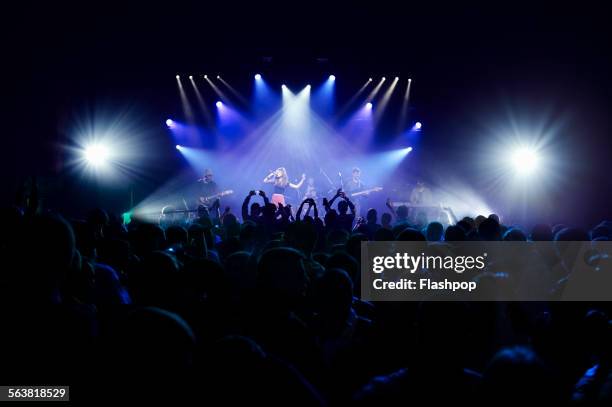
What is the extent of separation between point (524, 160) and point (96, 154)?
16.4 metres

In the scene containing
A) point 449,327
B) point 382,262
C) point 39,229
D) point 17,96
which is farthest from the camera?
point 17,96

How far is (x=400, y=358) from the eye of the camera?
8.18 feet

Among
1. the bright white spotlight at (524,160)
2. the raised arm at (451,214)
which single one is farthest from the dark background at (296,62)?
the raised arm at (451,214)

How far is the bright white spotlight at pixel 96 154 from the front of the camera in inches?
577

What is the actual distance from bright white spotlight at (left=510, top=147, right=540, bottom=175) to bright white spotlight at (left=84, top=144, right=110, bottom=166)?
15973 millimetres

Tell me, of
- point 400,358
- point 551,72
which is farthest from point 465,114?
point 400,358

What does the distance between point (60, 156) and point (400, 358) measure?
13862 mm

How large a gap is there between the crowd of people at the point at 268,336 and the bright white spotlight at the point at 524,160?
1375 centimetres

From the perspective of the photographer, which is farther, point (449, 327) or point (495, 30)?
point (495, 30)

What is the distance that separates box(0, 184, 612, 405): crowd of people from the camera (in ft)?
3.90

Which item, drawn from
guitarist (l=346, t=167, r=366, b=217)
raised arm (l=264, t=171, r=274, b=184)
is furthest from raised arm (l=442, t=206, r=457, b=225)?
raised arm (l=264, t=171, r=274, b=184)

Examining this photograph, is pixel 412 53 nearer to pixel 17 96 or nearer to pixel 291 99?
pixel 291 99

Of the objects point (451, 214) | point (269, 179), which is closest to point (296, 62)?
point (269, 179)

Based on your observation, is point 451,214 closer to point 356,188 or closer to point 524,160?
point 356,188
